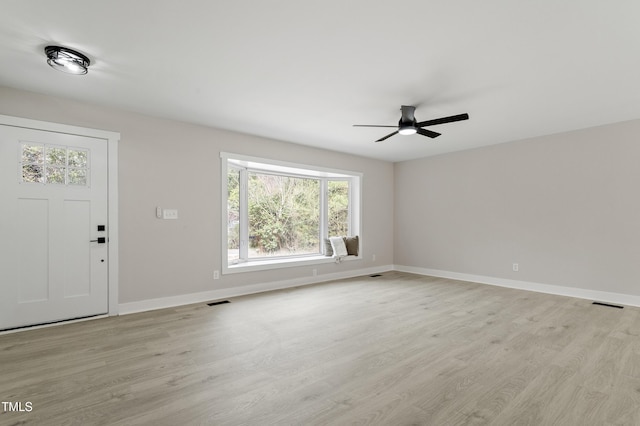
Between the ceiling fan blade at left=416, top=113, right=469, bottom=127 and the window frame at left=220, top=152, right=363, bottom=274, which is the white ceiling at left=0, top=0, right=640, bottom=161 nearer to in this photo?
the ceiling fan blade at left=416, top=113, right=469, bottom=127

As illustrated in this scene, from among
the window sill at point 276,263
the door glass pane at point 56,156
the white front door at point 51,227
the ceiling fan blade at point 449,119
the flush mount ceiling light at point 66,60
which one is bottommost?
the window sill at point 276,263

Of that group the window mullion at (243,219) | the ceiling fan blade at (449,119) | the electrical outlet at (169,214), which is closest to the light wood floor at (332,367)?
the electrical outlet at (169,214)

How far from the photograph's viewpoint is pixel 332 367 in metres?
2.43

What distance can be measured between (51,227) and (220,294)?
2.13 meters

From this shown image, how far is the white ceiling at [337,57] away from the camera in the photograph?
2.04 m

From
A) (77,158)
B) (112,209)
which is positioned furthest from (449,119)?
(77,158)

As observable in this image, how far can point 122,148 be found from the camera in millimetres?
3814

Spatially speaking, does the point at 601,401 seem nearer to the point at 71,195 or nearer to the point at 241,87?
the point at 241,87

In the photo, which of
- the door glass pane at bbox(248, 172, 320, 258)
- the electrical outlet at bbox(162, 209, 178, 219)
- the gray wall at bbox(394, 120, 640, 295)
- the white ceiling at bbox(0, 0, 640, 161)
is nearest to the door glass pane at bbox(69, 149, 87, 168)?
the white ceiling at bbox(0, 0, 640, 161)

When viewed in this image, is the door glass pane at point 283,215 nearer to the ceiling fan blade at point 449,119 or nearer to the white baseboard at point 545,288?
the white baseboard at point 545,288

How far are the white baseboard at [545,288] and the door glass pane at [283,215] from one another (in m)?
2.53

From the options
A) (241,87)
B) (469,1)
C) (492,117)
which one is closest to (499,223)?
(492,117)

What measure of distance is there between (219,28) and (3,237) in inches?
120

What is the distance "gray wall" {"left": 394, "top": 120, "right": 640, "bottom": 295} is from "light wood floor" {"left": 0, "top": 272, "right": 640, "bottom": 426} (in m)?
0.86
